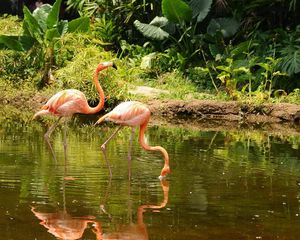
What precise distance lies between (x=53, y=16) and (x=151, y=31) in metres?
2.14

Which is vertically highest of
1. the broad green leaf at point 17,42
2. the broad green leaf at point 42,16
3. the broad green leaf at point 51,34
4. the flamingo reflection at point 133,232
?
the broad green leaf at point 42,16

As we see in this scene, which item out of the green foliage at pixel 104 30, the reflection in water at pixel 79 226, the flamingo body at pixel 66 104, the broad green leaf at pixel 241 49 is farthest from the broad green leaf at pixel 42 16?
the reflection in water at pixel 79 226

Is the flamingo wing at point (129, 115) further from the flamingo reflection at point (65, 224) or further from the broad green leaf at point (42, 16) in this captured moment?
the broad green leaf at point (42, 16)

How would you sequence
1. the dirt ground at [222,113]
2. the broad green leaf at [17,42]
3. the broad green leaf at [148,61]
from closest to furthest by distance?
the dirt ground at [222,113], the broad green leaf at [17,42], the broad green leaf at [148,61]

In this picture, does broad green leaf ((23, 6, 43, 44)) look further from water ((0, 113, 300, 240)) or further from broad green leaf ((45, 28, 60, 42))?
water ((0, 113, 300, 240))

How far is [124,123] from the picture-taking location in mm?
7957

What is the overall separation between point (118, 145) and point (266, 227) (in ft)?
13.4

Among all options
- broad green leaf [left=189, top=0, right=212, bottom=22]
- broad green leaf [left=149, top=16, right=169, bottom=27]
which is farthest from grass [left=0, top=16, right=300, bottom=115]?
broad green leaf [left=189, top=0, right=212, bottom=22]

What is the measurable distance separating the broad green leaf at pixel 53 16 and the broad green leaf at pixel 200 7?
2.81 meters

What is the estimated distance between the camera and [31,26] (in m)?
14.8

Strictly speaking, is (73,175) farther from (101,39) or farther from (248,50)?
(101,39)

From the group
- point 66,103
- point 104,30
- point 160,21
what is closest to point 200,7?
point 160,21

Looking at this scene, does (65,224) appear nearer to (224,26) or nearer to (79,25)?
(79,25)

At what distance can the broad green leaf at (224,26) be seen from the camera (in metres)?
15.6
